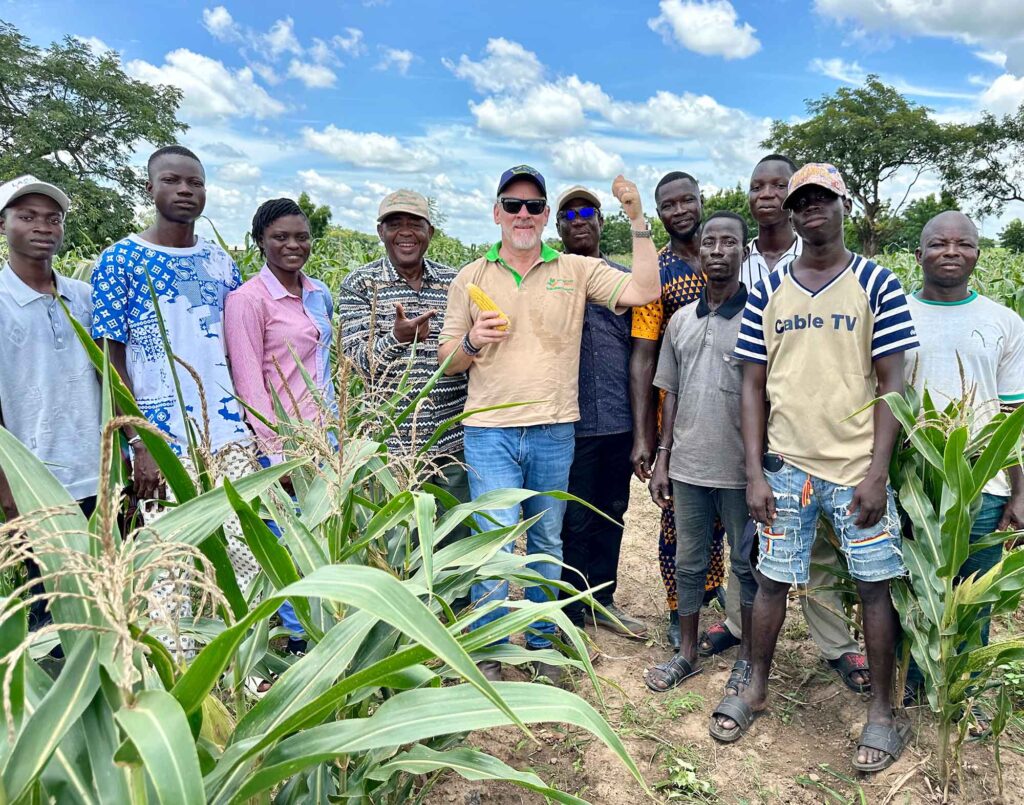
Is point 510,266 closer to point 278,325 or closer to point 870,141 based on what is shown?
point 278,325

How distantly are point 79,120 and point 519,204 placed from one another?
100 ft

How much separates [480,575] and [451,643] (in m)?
0.76

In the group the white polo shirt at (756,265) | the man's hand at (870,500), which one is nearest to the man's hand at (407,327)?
the white polo shirt at (756,265)

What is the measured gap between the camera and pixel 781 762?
2475mm

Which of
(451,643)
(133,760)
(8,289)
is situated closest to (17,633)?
(133,760)

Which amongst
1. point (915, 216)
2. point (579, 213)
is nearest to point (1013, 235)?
point (915, 216)

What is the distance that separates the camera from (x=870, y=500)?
2.28 meters

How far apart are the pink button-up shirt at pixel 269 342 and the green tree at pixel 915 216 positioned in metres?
36.2

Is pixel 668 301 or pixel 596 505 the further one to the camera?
pixel 596 505

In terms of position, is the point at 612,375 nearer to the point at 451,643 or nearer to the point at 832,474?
the point at 832,474

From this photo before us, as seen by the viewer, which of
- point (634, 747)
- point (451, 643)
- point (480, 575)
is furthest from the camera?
point (634, 747)

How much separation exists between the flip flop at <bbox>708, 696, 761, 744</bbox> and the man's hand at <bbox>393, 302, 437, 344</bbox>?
183 centimetres

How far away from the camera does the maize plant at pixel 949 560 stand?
82.2 inches

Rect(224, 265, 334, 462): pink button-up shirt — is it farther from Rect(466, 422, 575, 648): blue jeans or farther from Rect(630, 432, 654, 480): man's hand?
Rect(630, 432, 654, 480): man's hand
